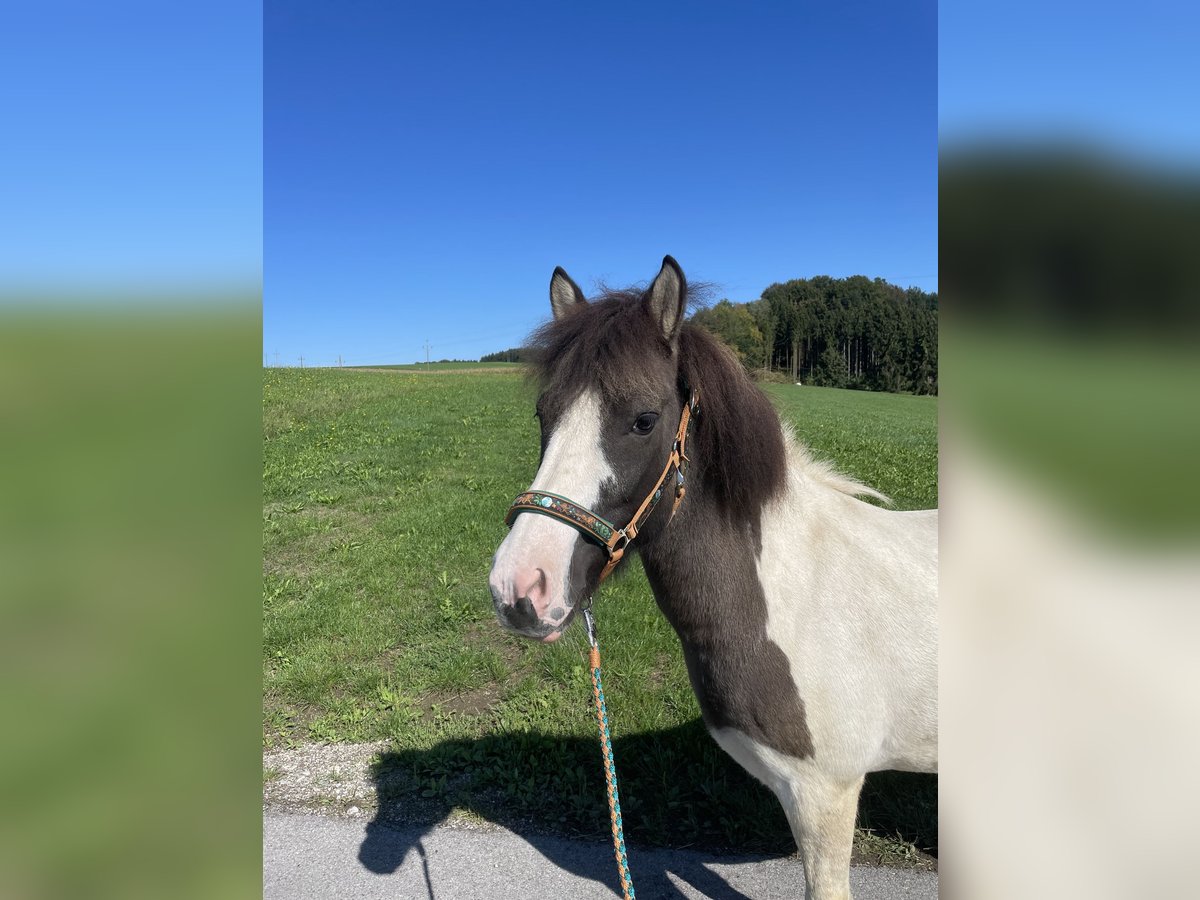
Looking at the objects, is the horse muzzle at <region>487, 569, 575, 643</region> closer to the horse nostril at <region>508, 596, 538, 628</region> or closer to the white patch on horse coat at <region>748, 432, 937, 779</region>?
the horse nostril at <region>508, 596, 538, 628</region>

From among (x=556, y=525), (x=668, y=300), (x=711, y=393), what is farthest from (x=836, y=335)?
(x=556, y=525)

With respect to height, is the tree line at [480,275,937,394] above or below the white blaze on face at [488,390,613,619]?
above

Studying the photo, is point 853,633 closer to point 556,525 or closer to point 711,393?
point 711,393

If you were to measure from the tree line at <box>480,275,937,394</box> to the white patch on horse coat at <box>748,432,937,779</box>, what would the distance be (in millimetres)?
606

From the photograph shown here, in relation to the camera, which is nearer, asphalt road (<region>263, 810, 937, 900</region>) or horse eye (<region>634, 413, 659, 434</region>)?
horse eye (<region>634, 413, 659, 434</region>)

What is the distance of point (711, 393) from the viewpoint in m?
2.25

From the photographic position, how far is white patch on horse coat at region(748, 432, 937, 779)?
2.15 meters

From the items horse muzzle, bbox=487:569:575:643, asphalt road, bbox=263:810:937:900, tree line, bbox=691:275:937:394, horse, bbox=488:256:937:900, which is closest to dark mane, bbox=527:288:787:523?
horse, bbox=488:256:937:900

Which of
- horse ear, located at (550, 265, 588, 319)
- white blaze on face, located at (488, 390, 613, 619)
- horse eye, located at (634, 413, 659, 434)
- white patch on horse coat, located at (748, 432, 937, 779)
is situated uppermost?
horse ear, located at (550, 265, 588, 319)

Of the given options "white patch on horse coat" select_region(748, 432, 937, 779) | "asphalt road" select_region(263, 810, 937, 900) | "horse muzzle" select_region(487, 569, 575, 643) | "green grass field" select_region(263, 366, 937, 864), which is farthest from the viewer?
"green grass field" select_region(263, 366, 937, 864)

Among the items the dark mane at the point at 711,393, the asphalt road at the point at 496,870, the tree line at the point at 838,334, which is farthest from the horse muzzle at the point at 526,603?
the asphalt road at the point at 496,870

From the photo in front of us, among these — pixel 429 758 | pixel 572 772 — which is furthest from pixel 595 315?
pixel 429 758

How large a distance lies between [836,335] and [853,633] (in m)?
1.23
